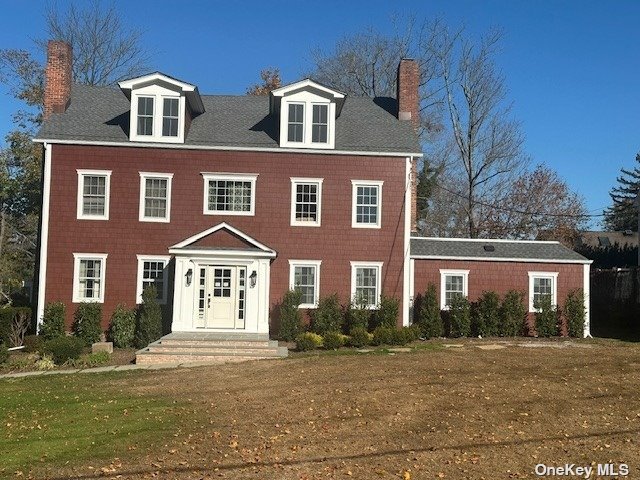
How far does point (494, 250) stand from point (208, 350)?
1175 cm

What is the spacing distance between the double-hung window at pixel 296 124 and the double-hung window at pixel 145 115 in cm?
478

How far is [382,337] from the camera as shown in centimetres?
2128

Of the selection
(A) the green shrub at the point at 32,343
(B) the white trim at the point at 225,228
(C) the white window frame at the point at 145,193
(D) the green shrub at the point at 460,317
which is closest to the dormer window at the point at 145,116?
(C) the white window frame at the point at 145,193

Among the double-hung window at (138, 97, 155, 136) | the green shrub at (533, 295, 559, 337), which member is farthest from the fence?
the double-hung window at (138, 97, 155, 136)

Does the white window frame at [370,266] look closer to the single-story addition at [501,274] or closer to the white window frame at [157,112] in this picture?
the single-story addition at [501,274]

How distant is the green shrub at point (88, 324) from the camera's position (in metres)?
22.8

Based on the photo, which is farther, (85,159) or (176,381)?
(85,159)

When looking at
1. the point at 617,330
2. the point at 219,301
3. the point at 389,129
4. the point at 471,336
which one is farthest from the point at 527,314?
the point at 219,301

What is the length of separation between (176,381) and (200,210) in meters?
9.83

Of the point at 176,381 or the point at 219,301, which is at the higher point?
the point at 219,301

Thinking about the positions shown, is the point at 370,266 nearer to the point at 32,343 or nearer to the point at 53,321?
the point at 53,321

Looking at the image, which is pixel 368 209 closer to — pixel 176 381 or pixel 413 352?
pixel 413 352

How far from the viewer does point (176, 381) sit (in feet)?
49.4

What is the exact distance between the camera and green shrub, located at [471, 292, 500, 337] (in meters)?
24.1
